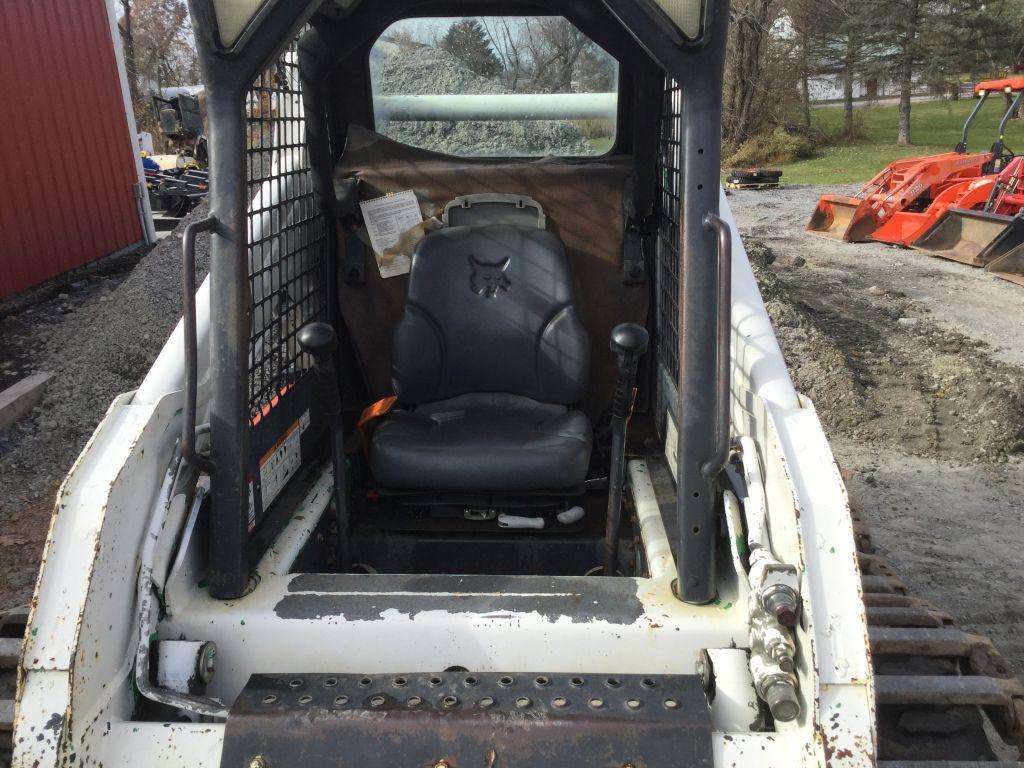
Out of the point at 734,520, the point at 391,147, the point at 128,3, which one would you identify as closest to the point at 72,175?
the point at 391,147

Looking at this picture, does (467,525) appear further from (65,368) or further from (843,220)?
(843,220)

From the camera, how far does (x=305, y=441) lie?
2578 mm

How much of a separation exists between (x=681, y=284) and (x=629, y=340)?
8.7 inches

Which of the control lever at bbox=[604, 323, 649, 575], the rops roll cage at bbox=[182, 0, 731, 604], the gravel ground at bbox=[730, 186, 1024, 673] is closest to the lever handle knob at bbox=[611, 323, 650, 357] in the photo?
the control lever at bbox=[604, 323, 649, 575]

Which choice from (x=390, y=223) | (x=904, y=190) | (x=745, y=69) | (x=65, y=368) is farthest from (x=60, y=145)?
(x=745, y=69)

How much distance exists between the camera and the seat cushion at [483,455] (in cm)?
244

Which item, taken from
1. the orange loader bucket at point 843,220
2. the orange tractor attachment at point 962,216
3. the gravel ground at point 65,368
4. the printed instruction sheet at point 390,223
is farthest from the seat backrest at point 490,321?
the orange loader bucket at point 843,220

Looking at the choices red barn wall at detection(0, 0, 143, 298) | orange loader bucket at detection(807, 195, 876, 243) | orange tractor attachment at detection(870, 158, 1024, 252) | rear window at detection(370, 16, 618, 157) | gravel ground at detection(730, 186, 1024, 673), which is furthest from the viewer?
orange loader bucket at detection(807, 195, 876, 243)

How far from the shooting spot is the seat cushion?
2.44m

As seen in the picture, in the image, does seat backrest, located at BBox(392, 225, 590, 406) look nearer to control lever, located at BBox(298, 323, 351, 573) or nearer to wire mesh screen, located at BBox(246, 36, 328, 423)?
wire mesh screen, located at BBox(246, 36, 328, 423)

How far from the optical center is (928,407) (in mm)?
5098

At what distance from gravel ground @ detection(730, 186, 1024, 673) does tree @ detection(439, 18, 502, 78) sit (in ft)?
7.13

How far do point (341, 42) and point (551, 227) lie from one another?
905 mm

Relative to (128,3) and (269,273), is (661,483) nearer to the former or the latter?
(269,273)
